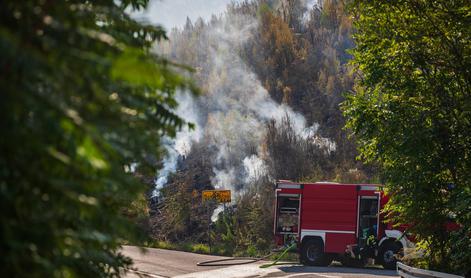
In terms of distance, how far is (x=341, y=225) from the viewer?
66.2 feet

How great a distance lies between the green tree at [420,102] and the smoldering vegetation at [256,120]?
9081mm

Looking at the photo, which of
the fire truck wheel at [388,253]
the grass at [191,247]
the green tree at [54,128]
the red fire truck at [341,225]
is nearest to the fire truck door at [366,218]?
the red fire truck at [341,225]

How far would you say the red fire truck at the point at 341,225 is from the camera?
19.8 m

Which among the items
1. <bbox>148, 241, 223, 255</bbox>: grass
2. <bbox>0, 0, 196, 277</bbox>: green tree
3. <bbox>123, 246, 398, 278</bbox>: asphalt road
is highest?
<bbox>0, 0, 196, 277</bbox>: green tree

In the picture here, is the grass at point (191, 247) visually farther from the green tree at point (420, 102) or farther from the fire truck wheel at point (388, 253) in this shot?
the green tree at point (420, 102)

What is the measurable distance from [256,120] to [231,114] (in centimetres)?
214

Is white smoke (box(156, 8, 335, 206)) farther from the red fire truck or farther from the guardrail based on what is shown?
the guardrail

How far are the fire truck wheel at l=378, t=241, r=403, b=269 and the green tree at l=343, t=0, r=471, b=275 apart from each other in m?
7.92

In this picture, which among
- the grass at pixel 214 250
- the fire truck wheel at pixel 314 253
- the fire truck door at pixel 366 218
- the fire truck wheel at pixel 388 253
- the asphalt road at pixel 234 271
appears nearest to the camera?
the asphalt road at pixel 234 271

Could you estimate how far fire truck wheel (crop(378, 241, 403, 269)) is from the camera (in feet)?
64.1

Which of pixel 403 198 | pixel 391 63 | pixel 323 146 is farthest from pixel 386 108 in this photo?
pixel 323 146

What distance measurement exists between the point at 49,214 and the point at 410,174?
9560mm

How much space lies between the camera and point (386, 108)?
37.4 ft

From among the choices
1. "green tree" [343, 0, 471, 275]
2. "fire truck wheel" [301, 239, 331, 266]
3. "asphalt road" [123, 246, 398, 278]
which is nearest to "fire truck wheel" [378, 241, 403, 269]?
"asphalt road" [123, 246, 398, 278]
